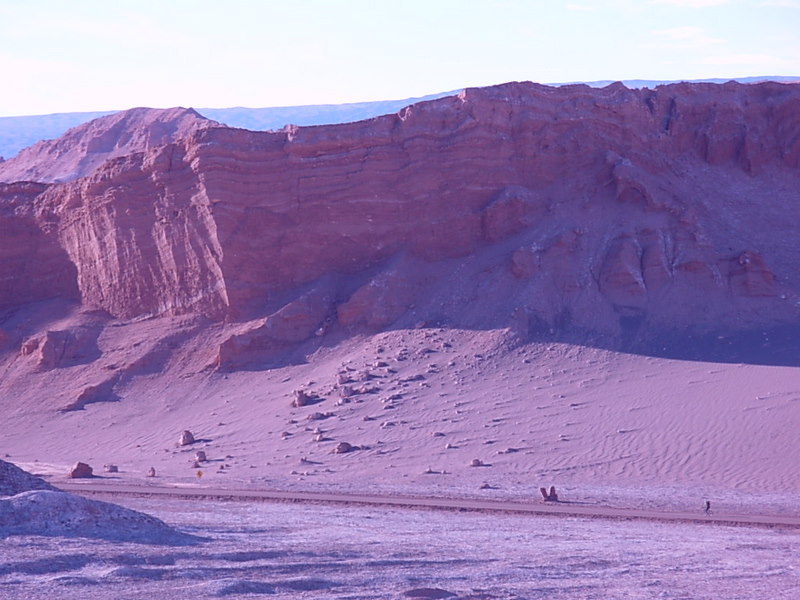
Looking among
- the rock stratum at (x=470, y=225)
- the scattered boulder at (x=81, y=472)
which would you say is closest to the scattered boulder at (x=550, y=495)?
the rock stratum at (x=470, y=225)

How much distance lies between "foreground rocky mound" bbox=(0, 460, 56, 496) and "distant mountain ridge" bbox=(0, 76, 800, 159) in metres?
55.2

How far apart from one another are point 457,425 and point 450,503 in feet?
21.0

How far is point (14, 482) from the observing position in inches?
634

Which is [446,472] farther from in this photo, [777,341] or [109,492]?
[777,341]

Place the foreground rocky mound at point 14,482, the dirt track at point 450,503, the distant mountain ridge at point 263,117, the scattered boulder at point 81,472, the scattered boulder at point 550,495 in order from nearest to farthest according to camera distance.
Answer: the foreground rocky mound at point 14,482, the dirt track at point 450,503, the scattered boulder at point 550,495, the scattered boulder at point 81,472, the distant mountain ridge at point 263,117

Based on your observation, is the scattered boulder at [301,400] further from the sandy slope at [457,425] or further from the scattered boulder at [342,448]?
the scattered boulder at [342,448]

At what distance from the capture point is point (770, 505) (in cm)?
1997

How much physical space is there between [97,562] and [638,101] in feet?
76.5

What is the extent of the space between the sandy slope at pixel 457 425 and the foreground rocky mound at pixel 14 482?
660 cm

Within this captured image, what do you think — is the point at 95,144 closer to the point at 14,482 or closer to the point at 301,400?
the point at 301,400

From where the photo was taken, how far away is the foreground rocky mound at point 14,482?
1590 cm

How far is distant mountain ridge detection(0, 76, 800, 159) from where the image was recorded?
240 feet

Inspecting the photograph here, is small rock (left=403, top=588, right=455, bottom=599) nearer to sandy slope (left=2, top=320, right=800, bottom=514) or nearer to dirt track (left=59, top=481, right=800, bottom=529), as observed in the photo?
dirt track (left=59, top=481, right=800, bottom=529)

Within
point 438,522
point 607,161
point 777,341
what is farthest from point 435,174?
point 438,522
